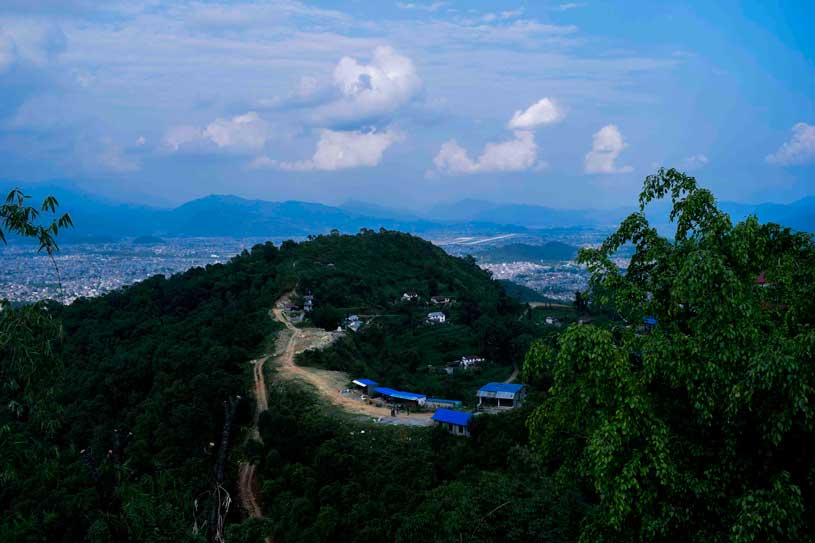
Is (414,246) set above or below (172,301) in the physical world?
above

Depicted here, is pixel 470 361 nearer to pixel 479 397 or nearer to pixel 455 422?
pixel 479 397

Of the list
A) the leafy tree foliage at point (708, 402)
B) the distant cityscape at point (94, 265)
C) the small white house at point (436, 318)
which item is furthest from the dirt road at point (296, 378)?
the distant cityscape at point (94, 265)

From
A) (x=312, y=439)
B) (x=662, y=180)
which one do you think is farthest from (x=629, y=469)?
(x=312, y=439)

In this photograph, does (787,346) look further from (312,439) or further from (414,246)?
(414,246)

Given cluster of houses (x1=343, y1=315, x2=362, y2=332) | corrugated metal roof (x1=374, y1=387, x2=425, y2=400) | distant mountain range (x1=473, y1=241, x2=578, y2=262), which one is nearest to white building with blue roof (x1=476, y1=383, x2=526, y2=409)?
corrugated metal roof (x1=374, y1=387, x2=425, y2=400)

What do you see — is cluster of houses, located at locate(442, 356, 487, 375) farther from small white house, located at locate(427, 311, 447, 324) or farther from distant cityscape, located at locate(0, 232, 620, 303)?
distant cityscape, located at locate(0, 232, 620, 303)

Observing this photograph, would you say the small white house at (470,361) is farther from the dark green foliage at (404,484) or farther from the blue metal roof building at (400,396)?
the dark green foliage at (404,484)
